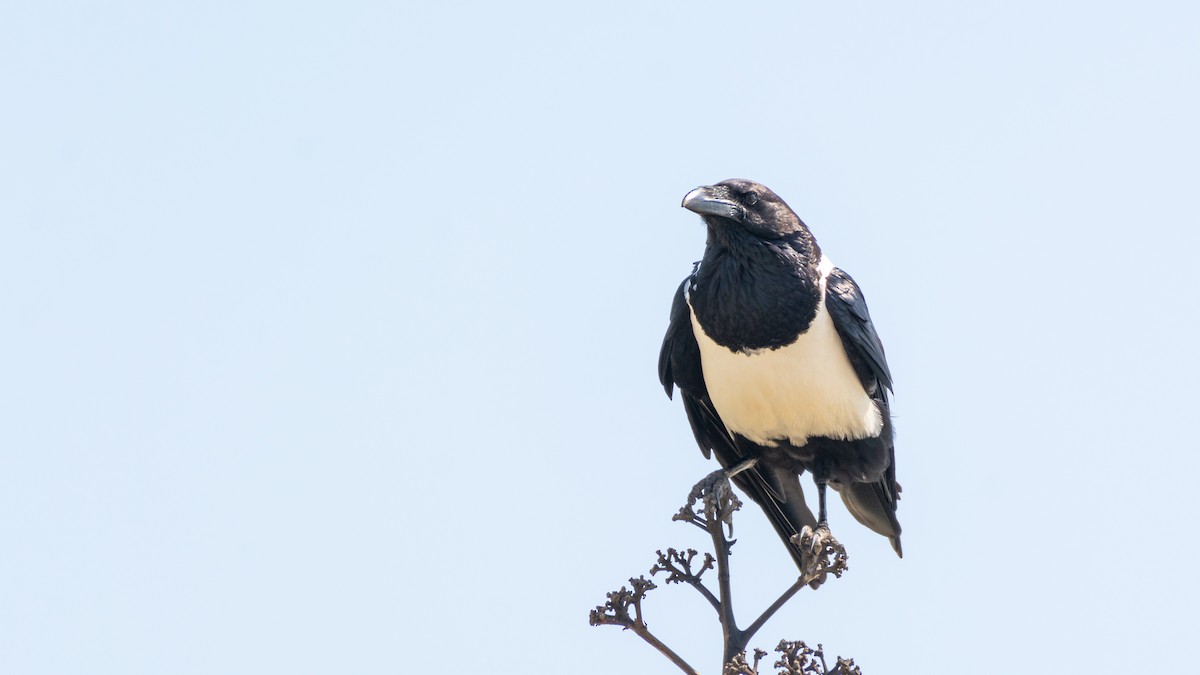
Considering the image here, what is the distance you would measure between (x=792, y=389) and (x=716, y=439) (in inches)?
31.0

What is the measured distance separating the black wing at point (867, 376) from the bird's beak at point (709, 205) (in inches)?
24.1

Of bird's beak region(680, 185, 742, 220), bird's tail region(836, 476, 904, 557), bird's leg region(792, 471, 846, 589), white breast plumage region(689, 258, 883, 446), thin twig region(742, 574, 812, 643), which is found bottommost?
thin twig region(742, 574, 812, 643)

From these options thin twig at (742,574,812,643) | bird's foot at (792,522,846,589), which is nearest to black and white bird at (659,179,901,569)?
bird's foot at (792,522,846,589)

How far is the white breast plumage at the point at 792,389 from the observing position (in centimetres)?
720

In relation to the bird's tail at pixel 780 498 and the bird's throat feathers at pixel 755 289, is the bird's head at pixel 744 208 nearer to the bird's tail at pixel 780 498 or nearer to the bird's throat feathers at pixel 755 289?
the bird's throat feathers at pixel 755 289

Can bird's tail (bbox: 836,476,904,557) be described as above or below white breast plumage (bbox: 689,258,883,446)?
below

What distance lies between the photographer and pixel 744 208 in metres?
7.50

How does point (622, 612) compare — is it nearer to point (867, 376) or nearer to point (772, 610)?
point (772, 610)

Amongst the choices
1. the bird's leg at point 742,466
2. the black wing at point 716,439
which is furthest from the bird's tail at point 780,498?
the bird's leg at point 742,466

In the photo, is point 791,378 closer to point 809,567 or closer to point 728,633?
point 809,567

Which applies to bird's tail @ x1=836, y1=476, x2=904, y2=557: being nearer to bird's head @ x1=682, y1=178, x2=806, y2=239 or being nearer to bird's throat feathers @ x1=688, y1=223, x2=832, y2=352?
bird's throat feathers @ x1=688, y1=223, x2=832, y2=352

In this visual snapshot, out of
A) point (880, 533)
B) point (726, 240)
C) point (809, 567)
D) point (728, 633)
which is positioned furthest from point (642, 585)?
point (880, 533)

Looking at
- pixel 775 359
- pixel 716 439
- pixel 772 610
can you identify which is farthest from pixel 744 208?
pixel 772 610

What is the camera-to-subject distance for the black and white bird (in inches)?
284
